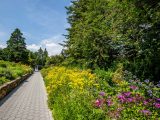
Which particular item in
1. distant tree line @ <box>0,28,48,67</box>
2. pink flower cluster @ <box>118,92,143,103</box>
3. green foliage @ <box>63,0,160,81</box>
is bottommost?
pink flower cluster @ <box>118,92,143,103</box>

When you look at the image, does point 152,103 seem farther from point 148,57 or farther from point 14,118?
point 148,57

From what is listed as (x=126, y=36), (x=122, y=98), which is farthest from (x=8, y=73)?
(x=122, y=98)

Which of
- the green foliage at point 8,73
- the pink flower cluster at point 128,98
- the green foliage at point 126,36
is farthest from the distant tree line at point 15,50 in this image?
the pink flower cluster at point 128,98

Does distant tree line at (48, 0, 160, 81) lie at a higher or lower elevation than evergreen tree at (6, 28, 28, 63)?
lower

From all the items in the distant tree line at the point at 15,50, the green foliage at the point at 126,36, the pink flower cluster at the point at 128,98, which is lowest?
the pink flower cluster at the point at 128,98

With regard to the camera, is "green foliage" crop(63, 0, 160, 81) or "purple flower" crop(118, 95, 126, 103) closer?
"purple flower" crop(118, 95, 126, 103)

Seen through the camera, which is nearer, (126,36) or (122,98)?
(122,98)

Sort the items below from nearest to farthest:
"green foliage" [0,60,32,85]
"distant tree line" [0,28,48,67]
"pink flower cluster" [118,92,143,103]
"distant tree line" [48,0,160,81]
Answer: "pink flower cluster" [118,92,143,103] → "distant tree line" [48,0,160,81] → "green foliage" [0,60,32,85] → "distant tree line" [0,28,48,67]

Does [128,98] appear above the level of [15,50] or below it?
below

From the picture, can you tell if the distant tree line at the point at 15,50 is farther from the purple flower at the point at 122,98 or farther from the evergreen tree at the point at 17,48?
the purple flower at the point at 122,98

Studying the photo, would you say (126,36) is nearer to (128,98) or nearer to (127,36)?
(127,36)

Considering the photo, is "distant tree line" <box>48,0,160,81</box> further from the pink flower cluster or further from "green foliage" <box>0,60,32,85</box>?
"green foliage" <box>0,60,32,85</box>

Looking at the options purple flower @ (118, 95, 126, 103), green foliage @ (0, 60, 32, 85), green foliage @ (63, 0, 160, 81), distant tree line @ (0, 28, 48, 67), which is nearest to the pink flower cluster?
purple flower @ (118, 95, 126, 103)

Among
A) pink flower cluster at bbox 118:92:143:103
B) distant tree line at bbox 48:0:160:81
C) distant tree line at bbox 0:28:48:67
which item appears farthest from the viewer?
distant tree line at bbox 0:28:48:67
